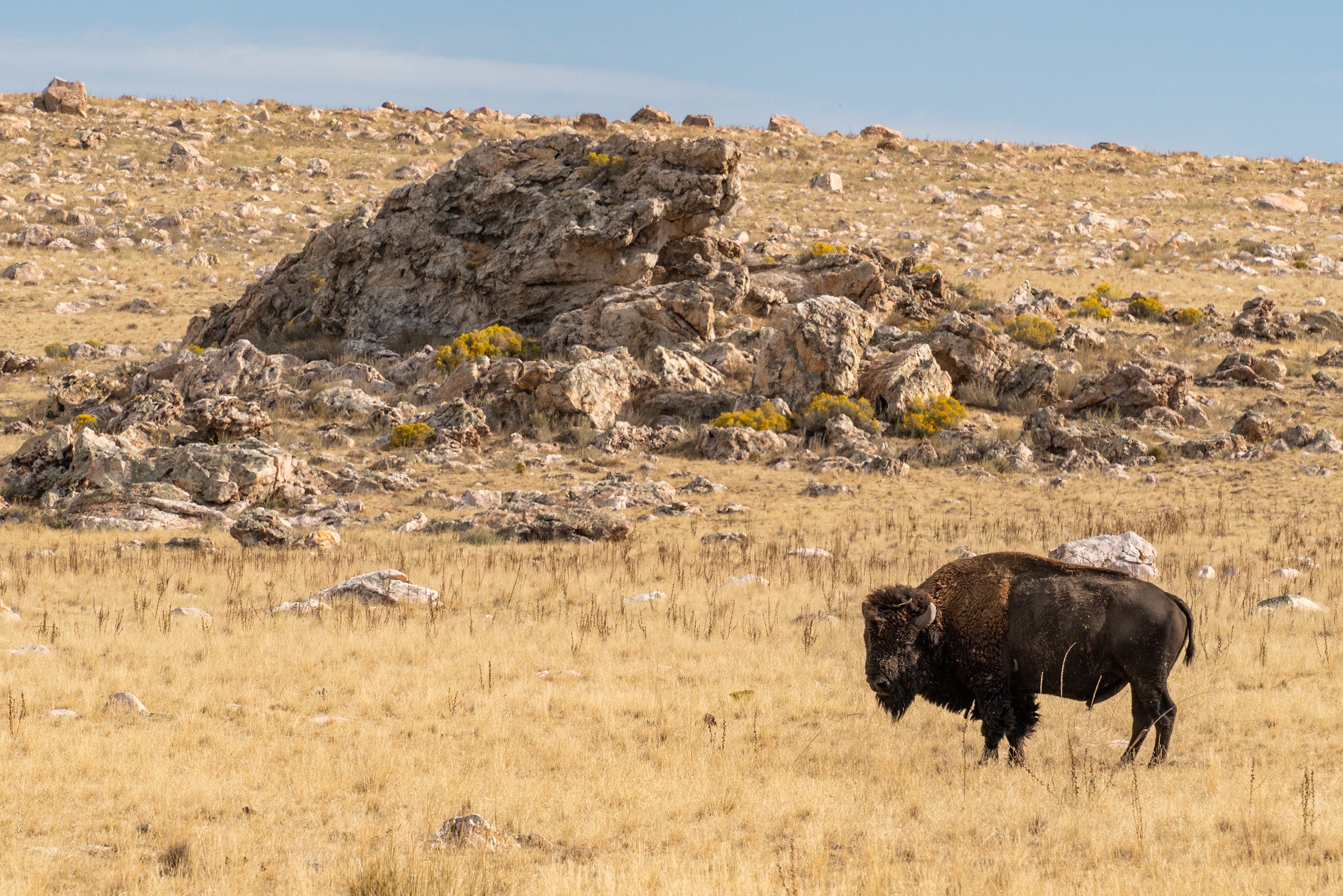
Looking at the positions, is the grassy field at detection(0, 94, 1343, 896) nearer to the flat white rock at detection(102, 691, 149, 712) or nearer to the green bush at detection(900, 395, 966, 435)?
the flat white rock at detection(102, 691, 149, 712)

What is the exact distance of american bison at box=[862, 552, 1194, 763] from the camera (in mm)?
6508

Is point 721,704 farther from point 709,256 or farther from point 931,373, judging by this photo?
point 709,256

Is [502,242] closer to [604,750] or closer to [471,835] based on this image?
[604,750]

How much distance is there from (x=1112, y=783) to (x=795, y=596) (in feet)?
19.6

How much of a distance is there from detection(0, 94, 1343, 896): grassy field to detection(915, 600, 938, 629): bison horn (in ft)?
3.34

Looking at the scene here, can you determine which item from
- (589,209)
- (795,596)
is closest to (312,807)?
(795,596)

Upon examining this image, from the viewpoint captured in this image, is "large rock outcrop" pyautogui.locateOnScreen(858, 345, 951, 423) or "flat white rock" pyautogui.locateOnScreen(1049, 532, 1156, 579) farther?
"large rock outcrop" pyautogui.locateOnScreen(858, 345, 951, 423)

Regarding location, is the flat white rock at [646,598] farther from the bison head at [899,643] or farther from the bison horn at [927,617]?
the bison horn at [927,617]

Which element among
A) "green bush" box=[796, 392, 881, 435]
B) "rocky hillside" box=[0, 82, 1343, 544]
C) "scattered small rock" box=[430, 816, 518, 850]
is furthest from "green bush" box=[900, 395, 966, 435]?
"scattered small rock" box=[430, 816, 518, 850]

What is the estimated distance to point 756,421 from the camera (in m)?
24.2

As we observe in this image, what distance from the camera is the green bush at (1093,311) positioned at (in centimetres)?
3378

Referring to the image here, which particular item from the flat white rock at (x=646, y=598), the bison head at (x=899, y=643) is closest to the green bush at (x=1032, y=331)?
the flat white rock at (x=646, y=598)

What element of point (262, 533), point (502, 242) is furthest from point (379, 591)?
point (502, 242)

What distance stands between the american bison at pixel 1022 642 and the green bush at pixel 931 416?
56.4 feet
